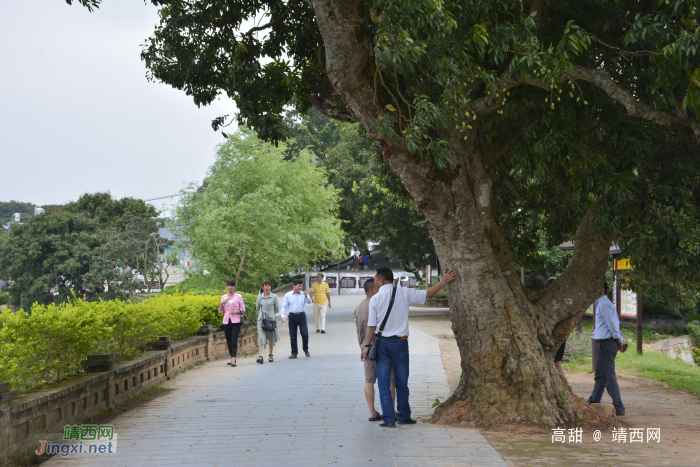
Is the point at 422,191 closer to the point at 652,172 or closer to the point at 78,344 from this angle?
the point at 652,172

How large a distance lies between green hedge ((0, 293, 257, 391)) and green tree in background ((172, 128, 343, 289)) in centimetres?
954

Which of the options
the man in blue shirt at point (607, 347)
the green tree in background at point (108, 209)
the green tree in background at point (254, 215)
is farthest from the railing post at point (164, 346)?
the green tree in background at point (108, 209)

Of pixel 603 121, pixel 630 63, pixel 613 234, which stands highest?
pixel 630 63

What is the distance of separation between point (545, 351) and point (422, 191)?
247cm

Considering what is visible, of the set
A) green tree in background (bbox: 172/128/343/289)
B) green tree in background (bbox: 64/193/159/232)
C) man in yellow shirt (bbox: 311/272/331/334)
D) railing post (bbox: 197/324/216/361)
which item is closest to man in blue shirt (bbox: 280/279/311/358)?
railing post (bbox: 197/324/216/361)

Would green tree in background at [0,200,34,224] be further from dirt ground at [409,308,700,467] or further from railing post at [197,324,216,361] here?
dirt ground at [409,308,700,467]

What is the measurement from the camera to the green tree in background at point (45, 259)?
39.4m

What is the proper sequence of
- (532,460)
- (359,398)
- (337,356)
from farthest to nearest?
(337,356) < (359,398) < (532,460)

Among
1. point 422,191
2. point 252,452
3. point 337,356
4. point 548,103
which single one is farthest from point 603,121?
point 337,356

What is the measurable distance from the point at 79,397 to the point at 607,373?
658cm

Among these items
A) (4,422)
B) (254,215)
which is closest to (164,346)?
(4,422)

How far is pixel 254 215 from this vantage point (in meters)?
→ 20.7

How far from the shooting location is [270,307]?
1320 cm

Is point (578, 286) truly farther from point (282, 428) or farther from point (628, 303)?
point (628, 303)
